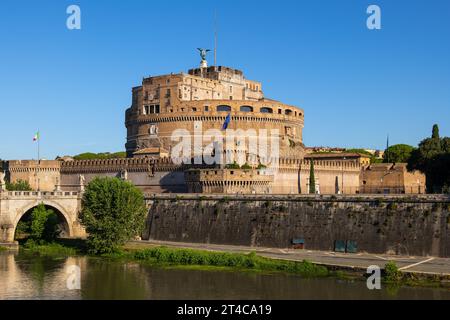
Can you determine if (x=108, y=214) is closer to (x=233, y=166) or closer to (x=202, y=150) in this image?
(x=233, y=166)

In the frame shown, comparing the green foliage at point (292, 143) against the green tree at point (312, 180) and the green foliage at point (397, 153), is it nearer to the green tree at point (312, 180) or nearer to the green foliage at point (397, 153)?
the green tree at point (312, 180)

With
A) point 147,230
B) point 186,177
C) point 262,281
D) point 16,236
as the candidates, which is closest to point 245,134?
point 186,177

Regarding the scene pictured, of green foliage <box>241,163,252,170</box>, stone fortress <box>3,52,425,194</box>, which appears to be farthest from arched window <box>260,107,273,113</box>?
green foliage <box>241,163,252,170</box>

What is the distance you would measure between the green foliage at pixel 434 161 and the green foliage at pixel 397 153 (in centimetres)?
1933

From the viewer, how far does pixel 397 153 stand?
7775cm

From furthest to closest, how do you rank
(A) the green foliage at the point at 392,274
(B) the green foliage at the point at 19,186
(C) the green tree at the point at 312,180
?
(B) the green foliage at the point at 19,186 < (C) the green tree at the point at 312,180 < (A) the green foliage at the point at 392,274

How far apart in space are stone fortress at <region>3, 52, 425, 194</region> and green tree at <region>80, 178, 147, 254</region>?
513 inches

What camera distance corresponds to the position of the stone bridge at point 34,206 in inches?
1729

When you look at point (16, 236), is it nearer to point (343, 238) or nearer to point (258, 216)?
point (258, 216)

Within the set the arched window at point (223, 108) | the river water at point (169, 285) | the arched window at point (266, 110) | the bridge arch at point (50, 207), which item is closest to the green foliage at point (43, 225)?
the bridge arch at point (50, 207)

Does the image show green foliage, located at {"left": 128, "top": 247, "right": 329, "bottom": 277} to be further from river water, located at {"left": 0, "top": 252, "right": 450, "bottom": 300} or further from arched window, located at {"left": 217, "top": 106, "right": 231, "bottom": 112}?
arched window, located at {"left": 217, "top": 106, "right": 231, "bottom": 112}

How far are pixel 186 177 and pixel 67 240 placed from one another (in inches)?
401

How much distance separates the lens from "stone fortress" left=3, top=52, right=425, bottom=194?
56375 millimetres
